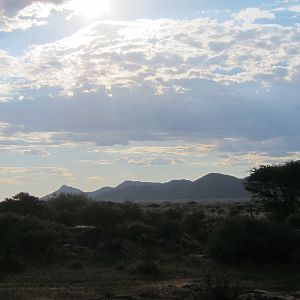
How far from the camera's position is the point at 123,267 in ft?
95.0

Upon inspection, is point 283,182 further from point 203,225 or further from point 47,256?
point 47,256

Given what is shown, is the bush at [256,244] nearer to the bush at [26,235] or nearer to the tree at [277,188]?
the bush at [26,235]

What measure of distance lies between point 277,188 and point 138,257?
62.4ft

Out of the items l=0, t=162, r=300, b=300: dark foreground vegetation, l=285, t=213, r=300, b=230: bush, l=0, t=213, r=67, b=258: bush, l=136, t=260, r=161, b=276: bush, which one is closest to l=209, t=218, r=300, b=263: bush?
l=0, t=162, r=300, b=300: dark foreground vegetation

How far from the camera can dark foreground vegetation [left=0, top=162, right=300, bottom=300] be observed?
21.0 m

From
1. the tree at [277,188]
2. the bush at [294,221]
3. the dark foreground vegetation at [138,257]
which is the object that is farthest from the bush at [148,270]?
the tree at [277,188]

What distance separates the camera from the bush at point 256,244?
3031 cm

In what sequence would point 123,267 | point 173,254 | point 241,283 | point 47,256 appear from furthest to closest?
point 173,254 → point 47,256 → point 123,267 → point 241,283

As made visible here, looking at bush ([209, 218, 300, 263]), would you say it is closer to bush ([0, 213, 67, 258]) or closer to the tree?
Result: bush ([0, 213, 67, 258])

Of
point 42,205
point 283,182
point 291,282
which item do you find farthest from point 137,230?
point 291,282

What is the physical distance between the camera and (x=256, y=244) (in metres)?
30.3

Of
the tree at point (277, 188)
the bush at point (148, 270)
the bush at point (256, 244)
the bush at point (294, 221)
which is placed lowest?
the bush at point (148, 270)

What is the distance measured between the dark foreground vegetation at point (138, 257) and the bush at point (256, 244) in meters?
0.05

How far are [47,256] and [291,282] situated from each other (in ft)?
47.3
